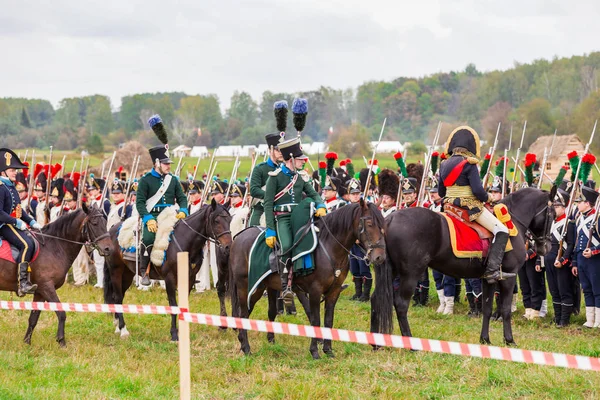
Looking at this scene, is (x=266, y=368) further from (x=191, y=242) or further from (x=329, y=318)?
(x=191, y=242)

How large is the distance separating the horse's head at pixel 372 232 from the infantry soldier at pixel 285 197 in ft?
2.23

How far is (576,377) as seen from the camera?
8.15m

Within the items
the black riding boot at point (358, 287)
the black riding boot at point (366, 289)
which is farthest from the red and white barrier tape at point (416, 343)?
the black riding boot at point (358, 287)

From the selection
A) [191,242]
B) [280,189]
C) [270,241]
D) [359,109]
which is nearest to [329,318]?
[270,241]

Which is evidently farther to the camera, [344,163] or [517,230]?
[344,163]

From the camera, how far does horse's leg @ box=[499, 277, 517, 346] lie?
10370 mm

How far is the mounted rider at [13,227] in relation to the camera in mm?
10273

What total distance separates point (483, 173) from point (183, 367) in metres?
8.77

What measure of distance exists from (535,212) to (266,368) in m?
4.87

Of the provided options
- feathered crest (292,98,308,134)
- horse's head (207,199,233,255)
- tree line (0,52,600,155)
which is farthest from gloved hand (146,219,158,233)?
tree line (0,52,600,155)

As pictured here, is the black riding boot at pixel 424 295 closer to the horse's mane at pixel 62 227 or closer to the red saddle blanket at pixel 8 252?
the horse's mane at pixel 62 227

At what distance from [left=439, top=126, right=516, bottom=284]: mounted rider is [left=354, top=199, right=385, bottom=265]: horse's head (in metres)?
1.64

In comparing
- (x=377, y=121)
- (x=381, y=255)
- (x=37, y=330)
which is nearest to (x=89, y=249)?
(x=37, y=330)

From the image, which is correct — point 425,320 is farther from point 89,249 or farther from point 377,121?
point 377,121
